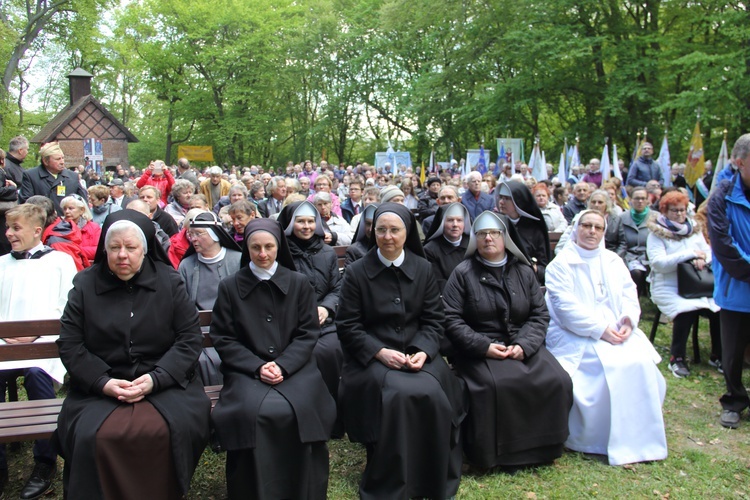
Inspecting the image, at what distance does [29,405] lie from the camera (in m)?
3.87

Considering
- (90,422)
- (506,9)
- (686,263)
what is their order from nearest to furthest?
(90,422) < (686,263) < (506,9)

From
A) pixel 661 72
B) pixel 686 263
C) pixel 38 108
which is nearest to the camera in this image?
pixel 686 263

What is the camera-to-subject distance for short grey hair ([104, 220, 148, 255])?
353 centimetres

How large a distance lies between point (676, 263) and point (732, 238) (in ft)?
5.53

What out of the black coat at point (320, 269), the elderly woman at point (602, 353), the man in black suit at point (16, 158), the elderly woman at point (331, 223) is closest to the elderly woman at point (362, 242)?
the black coat at point (320, 269)

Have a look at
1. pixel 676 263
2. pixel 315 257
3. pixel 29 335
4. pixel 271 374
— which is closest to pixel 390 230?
pixel 271 374

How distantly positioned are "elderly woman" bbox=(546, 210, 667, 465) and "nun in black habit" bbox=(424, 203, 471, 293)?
3.56ft

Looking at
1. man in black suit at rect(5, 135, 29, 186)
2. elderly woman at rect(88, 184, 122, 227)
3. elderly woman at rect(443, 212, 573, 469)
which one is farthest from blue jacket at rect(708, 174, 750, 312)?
man in black suit at rect(5, 135, 29, 186)

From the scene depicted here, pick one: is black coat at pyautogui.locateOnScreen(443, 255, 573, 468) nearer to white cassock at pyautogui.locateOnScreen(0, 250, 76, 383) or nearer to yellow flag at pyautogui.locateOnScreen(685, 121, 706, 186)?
white cassock at pyautogui.locateOnScreen(0, 250, 76, 383)

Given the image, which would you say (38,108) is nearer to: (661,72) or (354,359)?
(661,72)

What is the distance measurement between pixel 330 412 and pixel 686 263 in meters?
4.42

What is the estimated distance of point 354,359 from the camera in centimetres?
416

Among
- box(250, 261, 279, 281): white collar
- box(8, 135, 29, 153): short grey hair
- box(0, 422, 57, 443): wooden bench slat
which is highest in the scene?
box(8, 135, 29, 153): short grey hair

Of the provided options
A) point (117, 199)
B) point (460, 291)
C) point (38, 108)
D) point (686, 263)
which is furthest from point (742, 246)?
point (38, 108)
